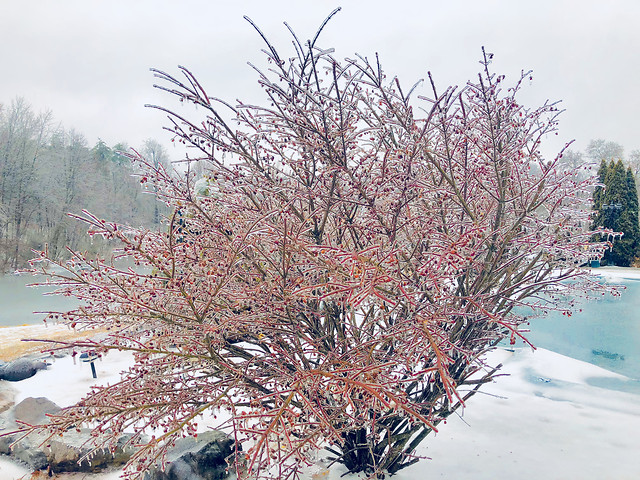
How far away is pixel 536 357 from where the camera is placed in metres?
7.57

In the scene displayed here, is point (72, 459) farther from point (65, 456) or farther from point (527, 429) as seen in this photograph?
point (527, 429)

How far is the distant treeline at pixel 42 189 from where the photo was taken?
2403 cm

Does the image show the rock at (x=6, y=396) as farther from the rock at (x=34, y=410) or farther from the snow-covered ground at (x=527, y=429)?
the rock at (x=34, y=410)

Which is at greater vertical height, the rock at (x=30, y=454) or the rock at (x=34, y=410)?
the rock at (x=34, y=410)

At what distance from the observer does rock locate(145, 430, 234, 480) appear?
3.35 m

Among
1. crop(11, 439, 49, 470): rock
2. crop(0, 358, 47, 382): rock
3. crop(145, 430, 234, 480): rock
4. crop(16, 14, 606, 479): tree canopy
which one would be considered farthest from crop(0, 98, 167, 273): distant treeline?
crop(16, 14, 606, 479): tree canopy

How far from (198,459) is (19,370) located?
15.4 feet

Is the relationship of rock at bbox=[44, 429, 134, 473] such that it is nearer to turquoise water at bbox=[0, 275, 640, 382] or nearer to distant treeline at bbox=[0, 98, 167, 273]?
turquoise water at bbox=[0, 275, 640, 382]

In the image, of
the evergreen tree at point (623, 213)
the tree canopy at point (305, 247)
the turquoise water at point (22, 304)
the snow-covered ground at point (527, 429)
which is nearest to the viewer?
the tree canopy at point (305, 247)

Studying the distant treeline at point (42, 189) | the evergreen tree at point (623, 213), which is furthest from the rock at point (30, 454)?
the evergreen tree at point (623, 213)

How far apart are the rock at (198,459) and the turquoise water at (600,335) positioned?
22.3 ft

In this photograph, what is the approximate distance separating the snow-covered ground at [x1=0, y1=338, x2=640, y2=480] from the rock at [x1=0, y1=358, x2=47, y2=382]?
0.17 m

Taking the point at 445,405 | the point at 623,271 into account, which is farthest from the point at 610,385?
the point at 623,271

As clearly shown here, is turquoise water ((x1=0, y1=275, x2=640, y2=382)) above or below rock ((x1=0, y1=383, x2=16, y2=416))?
below
